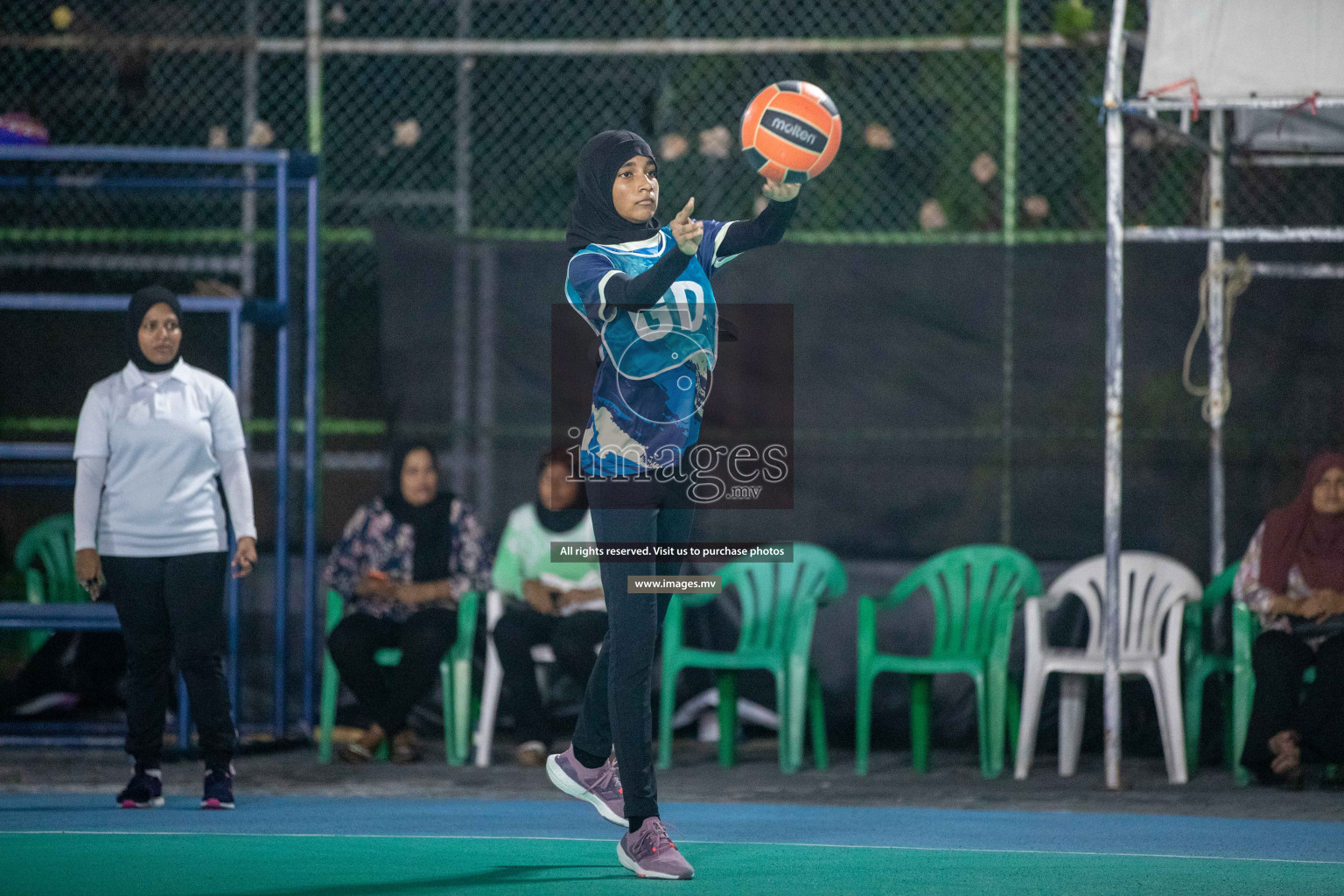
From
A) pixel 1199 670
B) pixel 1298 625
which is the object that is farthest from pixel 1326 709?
pixel 1199 670

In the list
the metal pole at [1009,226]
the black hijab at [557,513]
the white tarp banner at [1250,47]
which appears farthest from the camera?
the metal pole at [1009,226]

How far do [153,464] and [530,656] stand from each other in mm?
2147

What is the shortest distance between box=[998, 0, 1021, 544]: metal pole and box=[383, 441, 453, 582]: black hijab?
273cm

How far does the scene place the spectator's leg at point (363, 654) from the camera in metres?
7.34

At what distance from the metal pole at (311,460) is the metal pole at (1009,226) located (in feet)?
11.1

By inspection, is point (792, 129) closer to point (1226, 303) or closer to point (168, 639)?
point (168, 639)

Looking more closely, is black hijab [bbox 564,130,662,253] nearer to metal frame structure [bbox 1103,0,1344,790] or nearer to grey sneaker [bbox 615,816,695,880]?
grey sneaker [bbox 615,816,695,880]

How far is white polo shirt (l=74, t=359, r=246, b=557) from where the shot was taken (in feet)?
19.4

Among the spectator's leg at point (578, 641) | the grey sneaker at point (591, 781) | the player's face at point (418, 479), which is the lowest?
the grey sneaker at point (591, 781)

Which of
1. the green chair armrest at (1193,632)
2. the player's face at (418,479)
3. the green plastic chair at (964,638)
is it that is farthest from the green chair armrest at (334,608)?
the green chair armrest at (1193,632)

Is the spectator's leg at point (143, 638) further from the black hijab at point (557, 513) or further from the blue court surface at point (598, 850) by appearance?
the black hijab at point (557, 513)

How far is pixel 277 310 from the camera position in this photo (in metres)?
7.43

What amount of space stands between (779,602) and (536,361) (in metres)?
1.78

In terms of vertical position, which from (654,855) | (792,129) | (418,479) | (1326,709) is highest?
(792,129)
